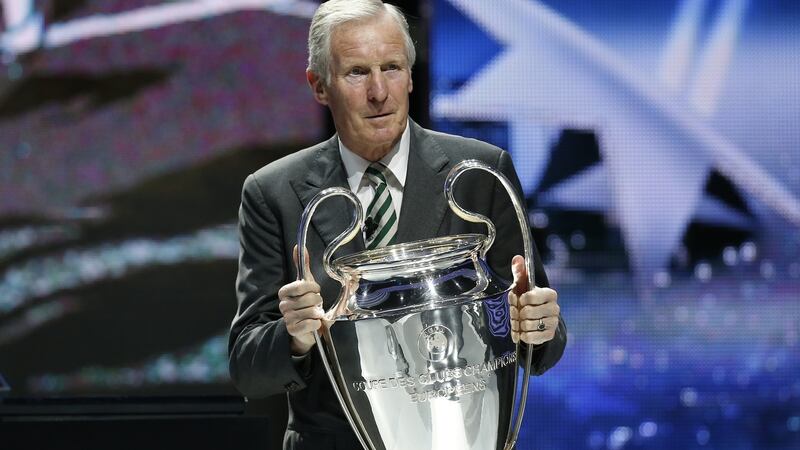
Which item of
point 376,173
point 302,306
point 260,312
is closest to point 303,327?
point 302,306

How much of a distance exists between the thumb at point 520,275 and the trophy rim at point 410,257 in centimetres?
12

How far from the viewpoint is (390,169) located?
1.86 metres

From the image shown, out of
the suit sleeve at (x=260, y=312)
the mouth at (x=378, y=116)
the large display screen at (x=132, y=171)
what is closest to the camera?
the suit sleeve at (x=260, y=312)

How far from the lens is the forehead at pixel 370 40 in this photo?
175 centimetres

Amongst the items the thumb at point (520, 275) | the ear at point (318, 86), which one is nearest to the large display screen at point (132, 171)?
the ear at point (318, 86)

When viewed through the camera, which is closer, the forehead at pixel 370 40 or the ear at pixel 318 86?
the forehead at pixel 370 40

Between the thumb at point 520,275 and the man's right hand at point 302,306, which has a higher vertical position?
the man's right hand at point 302,306

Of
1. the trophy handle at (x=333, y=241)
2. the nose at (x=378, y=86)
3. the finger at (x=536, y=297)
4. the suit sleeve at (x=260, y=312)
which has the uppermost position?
the nose at (x=378, y=86)

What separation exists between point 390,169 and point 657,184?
2.61 meters

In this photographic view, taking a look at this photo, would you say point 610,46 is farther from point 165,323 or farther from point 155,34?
point 165,323

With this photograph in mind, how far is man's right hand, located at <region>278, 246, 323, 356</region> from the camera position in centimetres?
152

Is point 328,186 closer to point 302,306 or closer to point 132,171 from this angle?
point 302,306

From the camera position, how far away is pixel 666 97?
166 inches

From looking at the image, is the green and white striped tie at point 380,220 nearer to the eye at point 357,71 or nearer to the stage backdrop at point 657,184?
the eye at point 357,71
